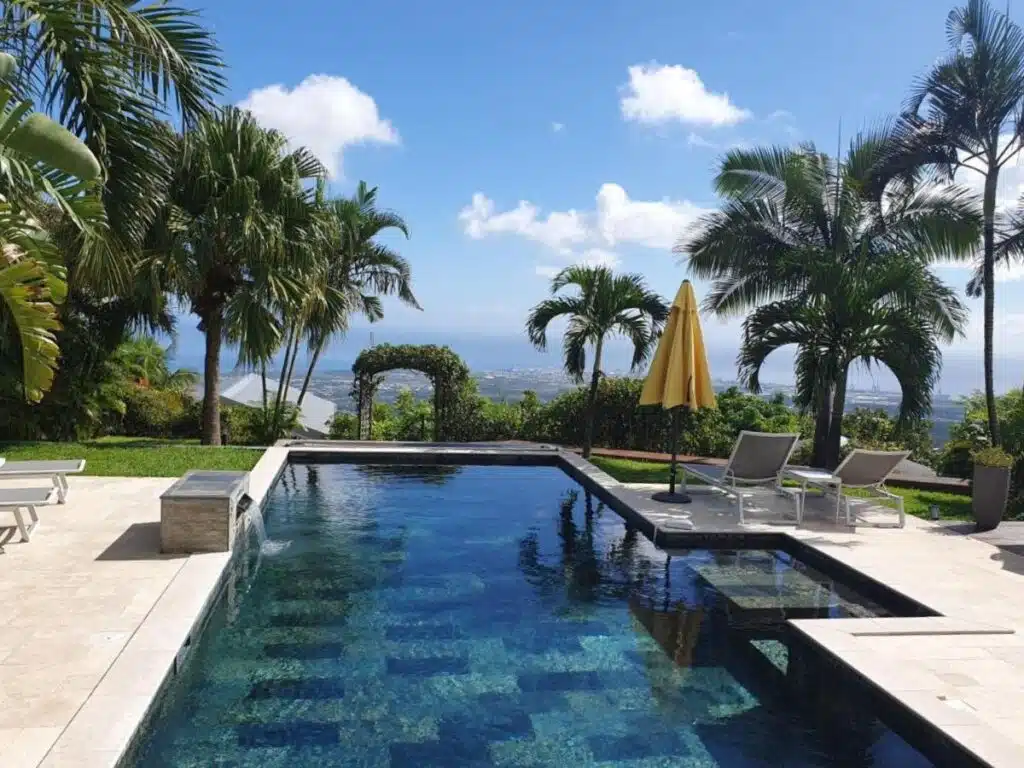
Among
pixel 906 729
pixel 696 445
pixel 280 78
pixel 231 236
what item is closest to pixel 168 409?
pixel 231 236

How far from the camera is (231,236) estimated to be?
40.2 ft

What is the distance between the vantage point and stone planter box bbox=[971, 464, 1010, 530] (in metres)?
8.41

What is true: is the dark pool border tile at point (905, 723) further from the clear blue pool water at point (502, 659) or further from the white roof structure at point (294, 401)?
the white roof structure at point (294, 401)

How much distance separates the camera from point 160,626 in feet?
15.9

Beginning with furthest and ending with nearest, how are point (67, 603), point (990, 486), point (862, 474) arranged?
point (862, 474), point (990, 486), point (67, 603)

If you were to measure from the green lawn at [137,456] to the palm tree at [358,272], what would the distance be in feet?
11.5

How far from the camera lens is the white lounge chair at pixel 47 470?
8.03 metres

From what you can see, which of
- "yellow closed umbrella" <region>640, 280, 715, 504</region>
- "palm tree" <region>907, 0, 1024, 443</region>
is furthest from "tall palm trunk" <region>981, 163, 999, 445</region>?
"yellow closed umbrella" <region>640, 280, 715, 504</region>

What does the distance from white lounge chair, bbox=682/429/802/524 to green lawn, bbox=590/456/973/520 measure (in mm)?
1873

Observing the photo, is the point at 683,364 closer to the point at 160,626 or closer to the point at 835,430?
the point at 835,430

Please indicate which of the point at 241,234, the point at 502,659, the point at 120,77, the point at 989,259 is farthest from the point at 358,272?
the point at 502,659

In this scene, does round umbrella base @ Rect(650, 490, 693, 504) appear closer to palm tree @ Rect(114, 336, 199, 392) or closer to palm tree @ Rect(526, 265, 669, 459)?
palm tree @ Rect(526, 265, 669, 459)

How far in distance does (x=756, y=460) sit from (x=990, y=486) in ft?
8.27

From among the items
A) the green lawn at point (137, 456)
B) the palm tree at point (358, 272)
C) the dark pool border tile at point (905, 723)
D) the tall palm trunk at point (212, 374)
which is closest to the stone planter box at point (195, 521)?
the green lawn at point (137, 456)
